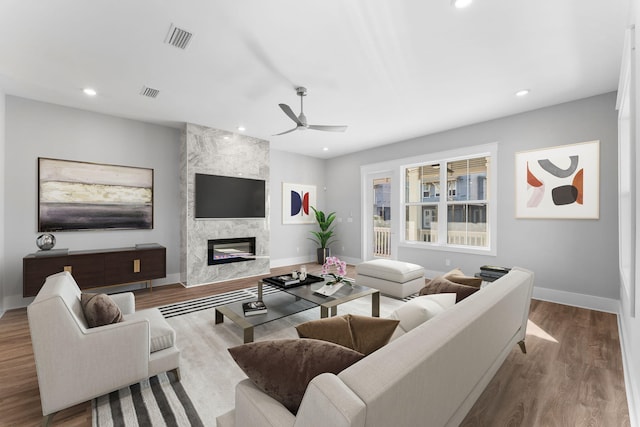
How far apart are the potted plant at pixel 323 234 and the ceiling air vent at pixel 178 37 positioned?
15.3 ft

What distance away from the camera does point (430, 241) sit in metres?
5.18

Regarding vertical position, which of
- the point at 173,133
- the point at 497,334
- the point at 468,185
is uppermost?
the point at 173,133

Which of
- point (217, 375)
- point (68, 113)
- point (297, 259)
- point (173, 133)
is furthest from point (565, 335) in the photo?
point (68, 113)

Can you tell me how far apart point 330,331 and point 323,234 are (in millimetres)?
5313

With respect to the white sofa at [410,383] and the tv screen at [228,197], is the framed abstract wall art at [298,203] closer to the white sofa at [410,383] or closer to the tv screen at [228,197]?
→ the tv screen at [228,197]

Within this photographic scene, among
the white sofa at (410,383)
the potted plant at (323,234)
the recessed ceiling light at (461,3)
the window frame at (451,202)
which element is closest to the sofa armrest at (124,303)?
the white sofa at (410,383)

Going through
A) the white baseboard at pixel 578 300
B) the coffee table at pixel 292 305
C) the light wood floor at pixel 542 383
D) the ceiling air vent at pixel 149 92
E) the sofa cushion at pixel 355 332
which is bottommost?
the light wood floor at pixel 542 383

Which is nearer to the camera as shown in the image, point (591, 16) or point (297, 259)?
point (591, 16)

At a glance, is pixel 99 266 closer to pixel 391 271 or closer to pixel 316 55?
pixel 316 55

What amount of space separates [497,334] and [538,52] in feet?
8.61

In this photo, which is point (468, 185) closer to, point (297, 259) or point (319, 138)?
point (319, 138)

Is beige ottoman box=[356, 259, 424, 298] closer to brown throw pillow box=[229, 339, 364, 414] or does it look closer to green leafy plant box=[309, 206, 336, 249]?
green leafy plant box=[309, 206, 336, 249]

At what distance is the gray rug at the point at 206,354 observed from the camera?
1.68 metres

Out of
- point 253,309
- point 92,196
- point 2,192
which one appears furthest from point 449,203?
point 2,192
